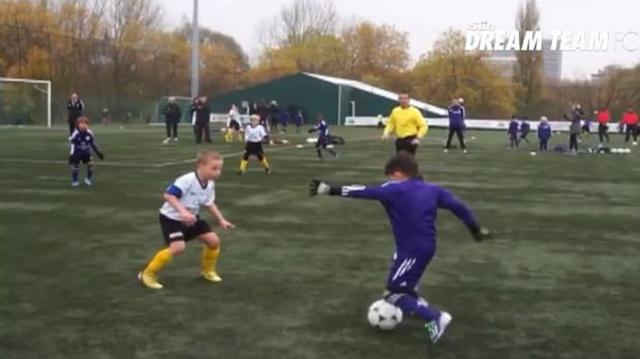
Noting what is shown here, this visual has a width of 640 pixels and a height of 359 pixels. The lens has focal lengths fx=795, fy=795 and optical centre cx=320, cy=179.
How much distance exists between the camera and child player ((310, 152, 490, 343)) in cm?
553

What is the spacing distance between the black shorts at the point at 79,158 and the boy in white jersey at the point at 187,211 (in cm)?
845

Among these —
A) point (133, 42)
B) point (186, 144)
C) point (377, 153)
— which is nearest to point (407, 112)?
point (377, 153)

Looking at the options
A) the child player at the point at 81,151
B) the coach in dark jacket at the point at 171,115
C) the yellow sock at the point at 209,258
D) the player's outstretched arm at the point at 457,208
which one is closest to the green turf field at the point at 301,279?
the yellow sock at the point at 209,258

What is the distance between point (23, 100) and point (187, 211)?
4235cm

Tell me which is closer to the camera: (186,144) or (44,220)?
(44,220)

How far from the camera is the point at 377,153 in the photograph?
86.4ft

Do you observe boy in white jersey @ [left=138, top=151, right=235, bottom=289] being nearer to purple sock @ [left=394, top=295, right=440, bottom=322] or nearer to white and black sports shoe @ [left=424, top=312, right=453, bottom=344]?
purple sock @ [left=394, top=295, right=440, bottom=322]

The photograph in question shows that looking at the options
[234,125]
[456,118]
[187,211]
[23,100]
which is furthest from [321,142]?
[23,100]

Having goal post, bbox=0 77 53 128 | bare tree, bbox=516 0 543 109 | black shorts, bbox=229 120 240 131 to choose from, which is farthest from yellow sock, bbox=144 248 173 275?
bare tree, bbox=516 0 543 109

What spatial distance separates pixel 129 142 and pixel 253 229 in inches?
810

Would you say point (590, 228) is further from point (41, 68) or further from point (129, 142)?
point (41, 68)

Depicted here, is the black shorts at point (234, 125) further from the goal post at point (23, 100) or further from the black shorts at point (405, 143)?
the black shorts at point (405, 143)

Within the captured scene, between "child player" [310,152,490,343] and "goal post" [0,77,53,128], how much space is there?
40894 mm

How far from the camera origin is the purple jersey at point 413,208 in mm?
5531
